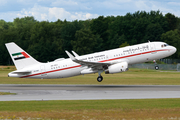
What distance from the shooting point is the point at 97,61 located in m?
45.2

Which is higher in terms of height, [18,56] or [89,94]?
[18,56]

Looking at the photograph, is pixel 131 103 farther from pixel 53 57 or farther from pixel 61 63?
pixel 53 57

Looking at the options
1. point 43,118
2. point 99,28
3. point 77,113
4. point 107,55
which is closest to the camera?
point 43,118

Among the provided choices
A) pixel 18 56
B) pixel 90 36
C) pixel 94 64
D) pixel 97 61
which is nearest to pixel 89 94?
pixel 94 64

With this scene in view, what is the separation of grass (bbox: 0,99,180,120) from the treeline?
321 feet

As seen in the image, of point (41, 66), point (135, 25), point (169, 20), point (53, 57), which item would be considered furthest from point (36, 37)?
point (41, 66)

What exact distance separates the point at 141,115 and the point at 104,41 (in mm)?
130086

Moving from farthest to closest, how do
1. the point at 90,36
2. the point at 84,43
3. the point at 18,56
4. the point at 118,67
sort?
the point at 90,36
the point at 84,43
the point at 18,56
the point at 118,67

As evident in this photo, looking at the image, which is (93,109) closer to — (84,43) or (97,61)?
(97,61)

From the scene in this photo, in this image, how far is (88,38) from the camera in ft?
425

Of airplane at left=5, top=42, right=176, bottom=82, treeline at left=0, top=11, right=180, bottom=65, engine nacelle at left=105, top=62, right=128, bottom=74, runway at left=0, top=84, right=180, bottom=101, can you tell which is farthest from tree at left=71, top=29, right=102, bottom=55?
runway at left=0, top=84, right=180, bottom=101

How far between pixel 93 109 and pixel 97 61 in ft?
71.9

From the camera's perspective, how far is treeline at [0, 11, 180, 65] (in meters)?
128

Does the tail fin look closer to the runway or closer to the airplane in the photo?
the airplane
